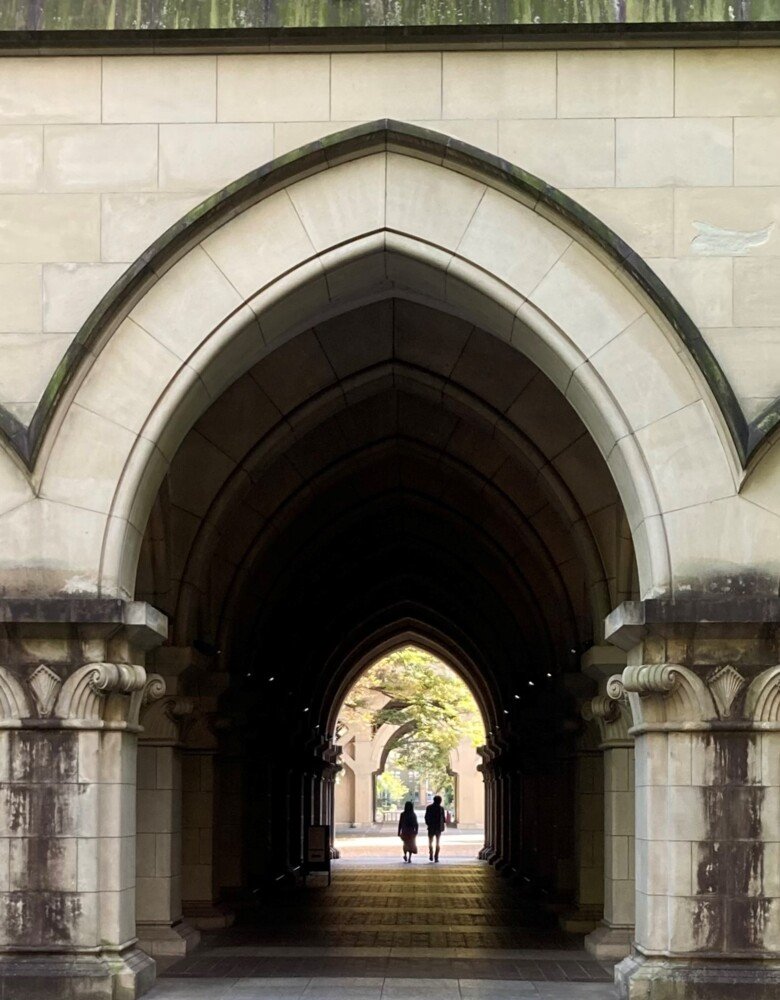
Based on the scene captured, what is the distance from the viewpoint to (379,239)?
37.8 ft

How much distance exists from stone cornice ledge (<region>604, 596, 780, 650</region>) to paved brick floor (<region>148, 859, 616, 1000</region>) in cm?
289

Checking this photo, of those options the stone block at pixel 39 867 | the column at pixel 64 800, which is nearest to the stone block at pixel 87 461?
the column at pixel 64 800

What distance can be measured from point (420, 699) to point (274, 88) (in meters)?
43.7

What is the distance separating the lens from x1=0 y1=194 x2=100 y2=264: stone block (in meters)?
11.4

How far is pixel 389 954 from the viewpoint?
14602mm

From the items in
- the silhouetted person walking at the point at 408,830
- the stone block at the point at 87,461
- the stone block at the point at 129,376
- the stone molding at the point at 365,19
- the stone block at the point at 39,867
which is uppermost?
the stone molding at the point at 365,19

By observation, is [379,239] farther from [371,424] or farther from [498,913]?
[498,913]

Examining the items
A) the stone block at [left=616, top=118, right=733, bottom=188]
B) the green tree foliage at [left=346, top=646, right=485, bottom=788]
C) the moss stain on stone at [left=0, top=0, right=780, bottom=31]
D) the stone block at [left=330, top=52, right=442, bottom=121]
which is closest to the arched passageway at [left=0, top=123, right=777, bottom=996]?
the stone block at [left=330, top=52, right=442, bottom=121]

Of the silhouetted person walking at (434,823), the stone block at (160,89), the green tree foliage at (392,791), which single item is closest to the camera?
the stone block at (160,89)

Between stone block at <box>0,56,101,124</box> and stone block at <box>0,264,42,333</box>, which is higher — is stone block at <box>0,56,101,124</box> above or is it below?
above

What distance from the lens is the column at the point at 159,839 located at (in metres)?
14.0

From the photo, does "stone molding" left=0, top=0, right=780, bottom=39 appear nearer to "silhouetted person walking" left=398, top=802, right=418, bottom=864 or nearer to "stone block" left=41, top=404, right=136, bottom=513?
"stone block" left=41, top=404, right=136, bottom=513

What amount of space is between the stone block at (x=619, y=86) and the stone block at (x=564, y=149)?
4.3 inches

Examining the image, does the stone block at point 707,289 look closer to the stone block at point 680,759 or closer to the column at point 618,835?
the stone block at point 680,759
